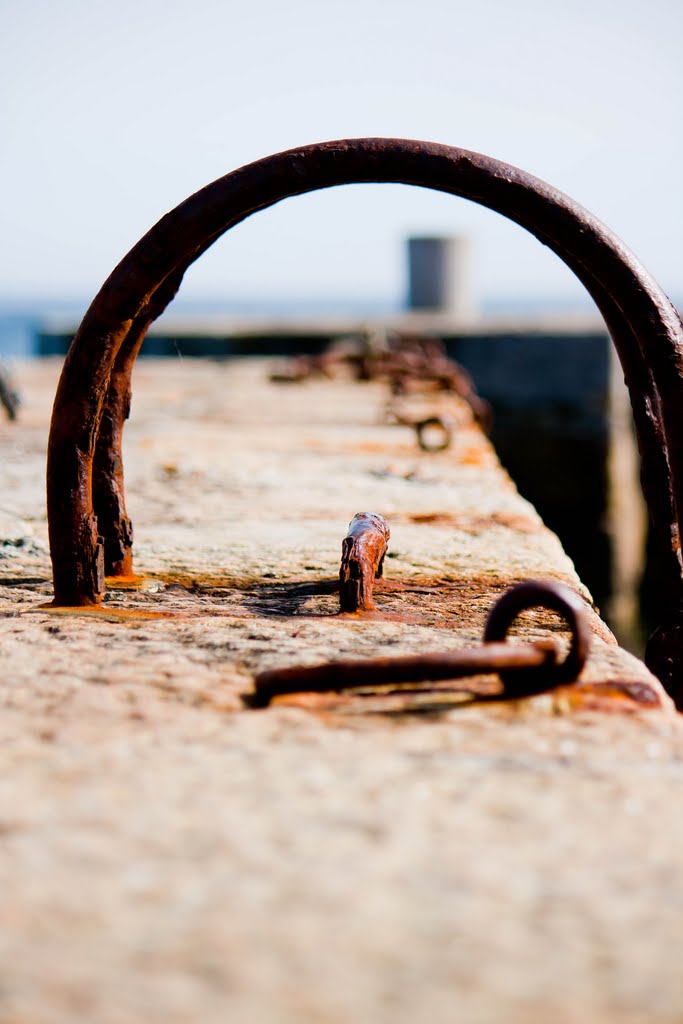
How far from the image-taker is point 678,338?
54.7 inches

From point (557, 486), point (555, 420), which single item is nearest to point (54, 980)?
point (557, 486)

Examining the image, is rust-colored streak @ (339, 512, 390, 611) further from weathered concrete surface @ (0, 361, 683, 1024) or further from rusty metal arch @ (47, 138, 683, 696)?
rusty metal arch @ (47, 138, 683, 696)

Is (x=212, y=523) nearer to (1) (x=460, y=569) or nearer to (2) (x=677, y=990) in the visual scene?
(1) (x=460, y=569)

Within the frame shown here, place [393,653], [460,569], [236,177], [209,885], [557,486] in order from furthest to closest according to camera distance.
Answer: [557,486], [460,569], [236,177], [393,653], [209,885]

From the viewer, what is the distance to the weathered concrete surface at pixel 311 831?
0.65 metres

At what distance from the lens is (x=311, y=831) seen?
824 mm

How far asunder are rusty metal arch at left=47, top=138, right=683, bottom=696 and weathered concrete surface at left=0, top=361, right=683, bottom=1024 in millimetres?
150

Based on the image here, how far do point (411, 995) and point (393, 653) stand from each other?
0.64 meters

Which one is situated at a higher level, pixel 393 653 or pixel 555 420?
pixel 555 420

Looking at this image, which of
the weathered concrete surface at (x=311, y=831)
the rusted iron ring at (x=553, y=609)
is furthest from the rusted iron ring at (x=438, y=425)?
the rusted iron ring at (x=553, y=609)

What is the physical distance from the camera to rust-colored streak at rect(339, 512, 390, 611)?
4.85 feet

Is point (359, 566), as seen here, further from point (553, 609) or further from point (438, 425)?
point (438, 425)

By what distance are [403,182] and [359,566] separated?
56 centimetres

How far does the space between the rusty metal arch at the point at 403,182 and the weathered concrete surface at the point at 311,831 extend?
0.49 feet
